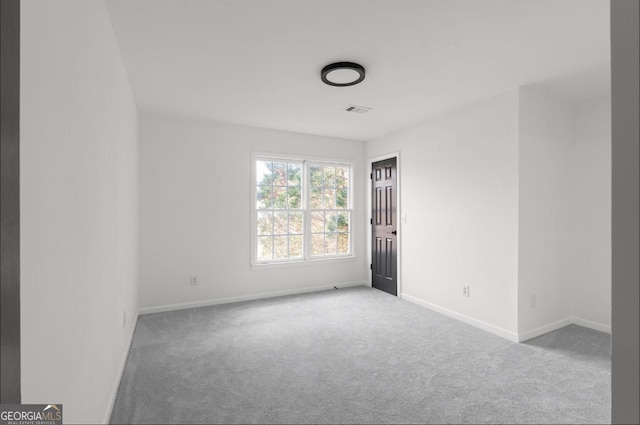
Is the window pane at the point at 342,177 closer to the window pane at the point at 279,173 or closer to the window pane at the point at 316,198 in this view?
the window pane at the point at 316,198

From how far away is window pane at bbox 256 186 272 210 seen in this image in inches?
194

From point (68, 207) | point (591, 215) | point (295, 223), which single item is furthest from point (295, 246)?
point (68, 207)

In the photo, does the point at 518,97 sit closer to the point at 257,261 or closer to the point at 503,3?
the point at 503,3

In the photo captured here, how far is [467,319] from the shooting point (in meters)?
3.77

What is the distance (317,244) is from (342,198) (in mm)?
917

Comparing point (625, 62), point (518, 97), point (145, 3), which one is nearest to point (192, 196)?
point (145, 3)

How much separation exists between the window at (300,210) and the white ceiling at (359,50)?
56.2 inches

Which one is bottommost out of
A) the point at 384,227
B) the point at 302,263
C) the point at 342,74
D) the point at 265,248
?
the point at 302,263

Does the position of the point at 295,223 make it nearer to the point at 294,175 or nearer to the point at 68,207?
the point at 294,175

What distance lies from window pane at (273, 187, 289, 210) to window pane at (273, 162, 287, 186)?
0.09 m

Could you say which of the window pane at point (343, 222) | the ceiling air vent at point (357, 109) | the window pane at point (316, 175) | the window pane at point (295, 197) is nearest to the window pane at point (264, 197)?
the window pane at point (295, 197)

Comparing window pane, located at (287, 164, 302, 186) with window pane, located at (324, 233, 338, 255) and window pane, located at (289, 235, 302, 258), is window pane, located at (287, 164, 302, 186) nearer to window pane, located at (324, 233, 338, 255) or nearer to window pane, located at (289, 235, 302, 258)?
window pane, located at (289, 235, 302, 258)

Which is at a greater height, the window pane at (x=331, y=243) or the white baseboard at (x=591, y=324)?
the window pane at (x=331, y=243)

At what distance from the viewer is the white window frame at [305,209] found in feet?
15.8
